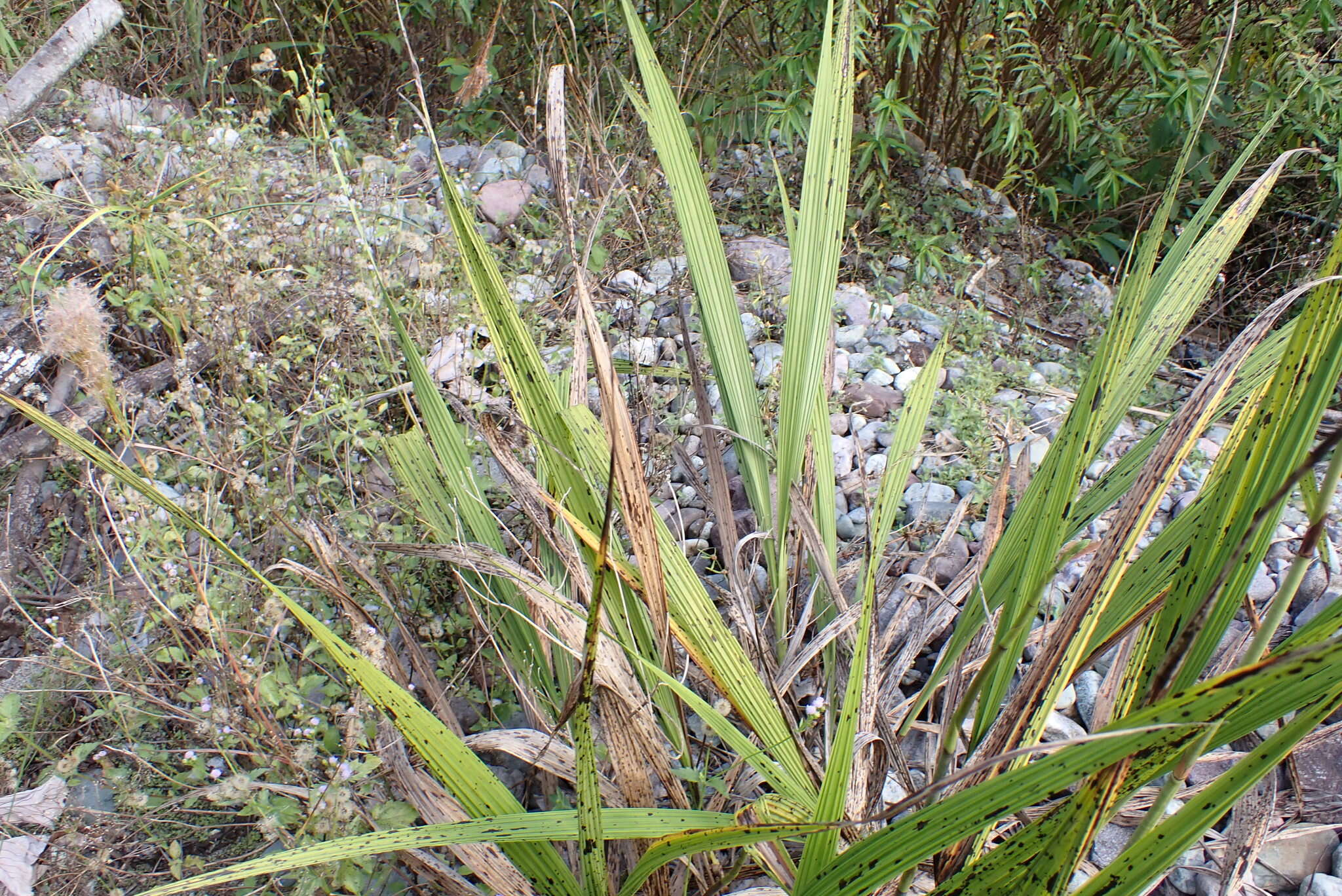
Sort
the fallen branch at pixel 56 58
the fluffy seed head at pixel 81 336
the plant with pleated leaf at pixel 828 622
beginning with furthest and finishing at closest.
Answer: the fallen branch at pixel 56 58
the fluffy seed head at pixel 81 336
the plant with pleated leaf at pixel 828 622

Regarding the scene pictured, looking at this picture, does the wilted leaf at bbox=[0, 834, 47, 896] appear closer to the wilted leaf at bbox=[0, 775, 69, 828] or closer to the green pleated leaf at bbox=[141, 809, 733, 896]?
the wilted leaf at bbox=[0, 775, 69, 828]

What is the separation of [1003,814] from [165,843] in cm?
102

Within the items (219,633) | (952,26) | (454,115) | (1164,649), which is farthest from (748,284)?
(1164,649)

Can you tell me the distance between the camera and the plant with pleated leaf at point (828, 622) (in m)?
0.49

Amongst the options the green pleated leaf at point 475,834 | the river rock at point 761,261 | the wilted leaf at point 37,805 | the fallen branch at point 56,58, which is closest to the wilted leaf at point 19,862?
the wilted leaf at point 37,805

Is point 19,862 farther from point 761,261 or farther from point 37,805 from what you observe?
point 761,261

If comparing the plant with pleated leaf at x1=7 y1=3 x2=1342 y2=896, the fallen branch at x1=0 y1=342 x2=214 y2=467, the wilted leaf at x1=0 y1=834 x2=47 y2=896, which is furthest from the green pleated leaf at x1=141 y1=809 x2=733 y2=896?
the fallen branch at x1=0 y1=342 x2=214 y2=467

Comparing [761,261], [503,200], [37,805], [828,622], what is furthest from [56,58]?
[828,622]

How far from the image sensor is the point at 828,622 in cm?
117

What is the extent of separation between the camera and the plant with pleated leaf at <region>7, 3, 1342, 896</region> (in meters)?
0.49

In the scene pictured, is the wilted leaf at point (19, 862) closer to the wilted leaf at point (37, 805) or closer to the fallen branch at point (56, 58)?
the wilted leaf at point (37, 805)

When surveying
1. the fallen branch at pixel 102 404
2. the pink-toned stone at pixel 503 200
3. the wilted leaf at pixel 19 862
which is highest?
the pink-toned stone at pixel 503 200

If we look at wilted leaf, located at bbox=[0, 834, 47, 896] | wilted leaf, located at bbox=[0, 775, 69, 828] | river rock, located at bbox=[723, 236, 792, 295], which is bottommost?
wilted leaf, located at bbox=[0, 775, 69, 828]

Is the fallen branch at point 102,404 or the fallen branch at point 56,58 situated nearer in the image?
the fallen branch at point 102,404
